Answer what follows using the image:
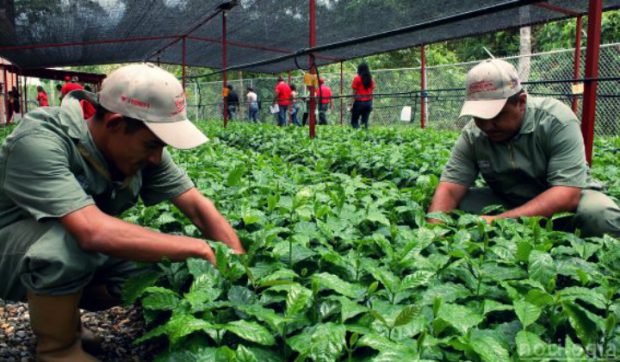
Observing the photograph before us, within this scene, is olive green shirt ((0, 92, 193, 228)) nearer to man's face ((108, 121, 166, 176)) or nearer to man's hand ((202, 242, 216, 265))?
man's face ((108, 121, 166, 176))

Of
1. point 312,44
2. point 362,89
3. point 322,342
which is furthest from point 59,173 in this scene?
point 362,89

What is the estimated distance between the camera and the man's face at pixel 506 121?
2859 mm

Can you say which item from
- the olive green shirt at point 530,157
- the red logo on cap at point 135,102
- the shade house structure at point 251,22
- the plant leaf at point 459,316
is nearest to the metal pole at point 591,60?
the olive green shirt at point 530,157

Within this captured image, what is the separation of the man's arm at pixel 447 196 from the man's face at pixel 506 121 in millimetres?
374

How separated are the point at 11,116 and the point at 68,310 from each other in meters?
24.4

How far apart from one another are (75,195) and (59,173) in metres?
0.11

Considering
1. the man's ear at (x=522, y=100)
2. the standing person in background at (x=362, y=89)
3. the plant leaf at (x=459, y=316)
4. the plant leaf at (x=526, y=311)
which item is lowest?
the plant leaf at (x=459, y=316)

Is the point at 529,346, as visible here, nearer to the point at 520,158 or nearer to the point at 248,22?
the point at 520,158

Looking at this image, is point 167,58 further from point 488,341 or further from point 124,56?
point 488,341

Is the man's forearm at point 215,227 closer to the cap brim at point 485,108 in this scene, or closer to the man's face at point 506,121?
the cap brim at point 485,108

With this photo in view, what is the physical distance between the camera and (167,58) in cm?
1927

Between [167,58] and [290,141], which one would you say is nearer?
[290,141]

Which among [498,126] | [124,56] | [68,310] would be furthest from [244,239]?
[124,56]

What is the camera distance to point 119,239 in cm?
190
